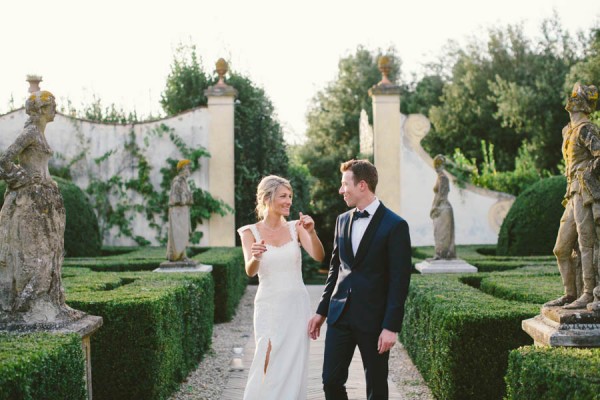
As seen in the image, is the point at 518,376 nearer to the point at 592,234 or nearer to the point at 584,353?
the point at 584,353

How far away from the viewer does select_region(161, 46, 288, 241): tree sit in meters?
16.6

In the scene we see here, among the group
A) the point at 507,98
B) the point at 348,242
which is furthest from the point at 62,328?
the point at 507,98

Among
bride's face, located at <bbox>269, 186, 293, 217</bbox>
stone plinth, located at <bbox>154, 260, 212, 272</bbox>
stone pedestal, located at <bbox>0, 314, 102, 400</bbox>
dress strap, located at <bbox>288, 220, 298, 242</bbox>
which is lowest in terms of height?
stone plinth, located at <bbox>154, 260, 212, 272</bbox>

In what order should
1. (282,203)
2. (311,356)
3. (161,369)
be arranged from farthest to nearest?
(311,356) → (161,369) → (282,203)

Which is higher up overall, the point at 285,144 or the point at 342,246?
the point at 285,144

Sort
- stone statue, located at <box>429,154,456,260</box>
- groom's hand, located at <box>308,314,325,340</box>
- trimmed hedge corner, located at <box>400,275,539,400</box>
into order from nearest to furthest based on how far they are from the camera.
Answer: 1. groom's hand, located at <box>308,314,325,340</box>
2. trimmed hedge corner, located at <box>400,275,539,400</box>
3. stone statue, located at <box>429,154,456,260</box>

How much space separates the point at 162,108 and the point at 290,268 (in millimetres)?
14803

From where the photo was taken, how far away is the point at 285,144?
1795 cm

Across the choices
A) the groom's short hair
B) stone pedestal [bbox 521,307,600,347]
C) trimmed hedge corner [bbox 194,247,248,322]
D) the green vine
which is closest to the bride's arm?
the groom's short hair

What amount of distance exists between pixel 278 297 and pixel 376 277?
88cm

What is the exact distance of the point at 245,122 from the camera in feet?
55.8

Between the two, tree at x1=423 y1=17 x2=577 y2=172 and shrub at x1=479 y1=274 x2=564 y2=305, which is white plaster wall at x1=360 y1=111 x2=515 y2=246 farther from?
tree at x1=423 y1=17 x2=577 y2=172

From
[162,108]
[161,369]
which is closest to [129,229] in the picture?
[162,108]

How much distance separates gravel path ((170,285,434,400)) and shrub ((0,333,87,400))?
91.9 inches
